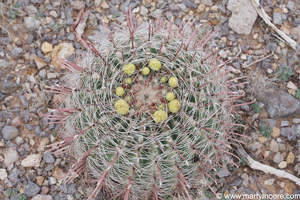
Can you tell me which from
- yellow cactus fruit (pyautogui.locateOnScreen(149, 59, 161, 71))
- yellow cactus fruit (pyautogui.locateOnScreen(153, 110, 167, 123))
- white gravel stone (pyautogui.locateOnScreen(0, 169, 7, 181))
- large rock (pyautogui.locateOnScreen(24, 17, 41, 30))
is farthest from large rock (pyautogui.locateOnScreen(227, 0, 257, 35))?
white gravel stone (pyautogui.locateOnScreen(0, 169, 7, 181))

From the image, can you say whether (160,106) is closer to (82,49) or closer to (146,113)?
(146,113)

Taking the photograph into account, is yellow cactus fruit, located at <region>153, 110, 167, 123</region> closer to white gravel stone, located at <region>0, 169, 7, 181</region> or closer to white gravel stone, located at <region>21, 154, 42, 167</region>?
white gravel stone, located at <region>21, 154, 42, 167</region>

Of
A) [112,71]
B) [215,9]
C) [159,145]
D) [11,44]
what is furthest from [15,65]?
[215,9]

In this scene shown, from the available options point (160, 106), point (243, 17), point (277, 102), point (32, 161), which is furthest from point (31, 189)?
point (243, 17)

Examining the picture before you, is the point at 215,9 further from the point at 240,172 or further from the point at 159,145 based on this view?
the point at 159,145

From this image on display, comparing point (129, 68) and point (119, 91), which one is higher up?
point (129, 68)

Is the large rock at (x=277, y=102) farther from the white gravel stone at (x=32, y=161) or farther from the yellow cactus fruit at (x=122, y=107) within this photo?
the white gravel stone at (x=32, y=161)

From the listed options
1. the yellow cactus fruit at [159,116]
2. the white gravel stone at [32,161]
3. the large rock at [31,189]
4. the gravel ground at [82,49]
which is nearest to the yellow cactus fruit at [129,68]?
the yellow cactus fruit at [159,116]
